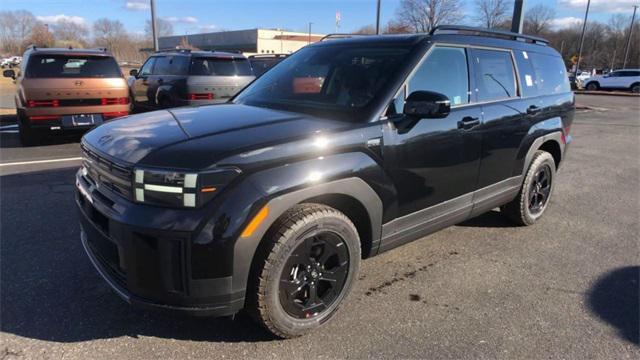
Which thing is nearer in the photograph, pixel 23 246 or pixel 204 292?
pixel 204 292

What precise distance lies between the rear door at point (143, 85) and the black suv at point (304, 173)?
306 inches

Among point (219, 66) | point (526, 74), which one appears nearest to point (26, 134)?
point (219, 66)

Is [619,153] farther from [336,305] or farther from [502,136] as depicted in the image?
[336,305]

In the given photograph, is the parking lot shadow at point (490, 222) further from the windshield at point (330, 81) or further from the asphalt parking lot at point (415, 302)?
the windshield at point (330, 81)

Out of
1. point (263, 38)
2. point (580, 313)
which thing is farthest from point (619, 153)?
point (263, 38)

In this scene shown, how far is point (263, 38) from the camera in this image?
95312 mm

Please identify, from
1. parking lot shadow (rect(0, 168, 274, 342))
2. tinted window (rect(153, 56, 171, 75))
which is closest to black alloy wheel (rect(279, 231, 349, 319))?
parking lot shadow (rect(0, 168, 274, 342))

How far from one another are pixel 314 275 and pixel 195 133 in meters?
1.12

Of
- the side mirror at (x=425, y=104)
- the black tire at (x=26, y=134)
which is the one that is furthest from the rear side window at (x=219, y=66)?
the side mirror at (x=425, y=104)

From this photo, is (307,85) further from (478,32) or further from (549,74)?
(549,74)

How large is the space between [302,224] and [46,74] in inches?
298

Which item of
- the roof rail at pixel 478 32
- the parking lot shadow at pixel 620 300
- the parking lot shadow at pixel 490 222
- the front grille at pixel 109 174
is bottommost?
the parking lot shadow at pixel 620 300

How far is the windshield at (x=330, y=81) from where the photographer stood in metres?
3.25

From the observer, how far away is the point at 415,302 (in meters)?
3.28
